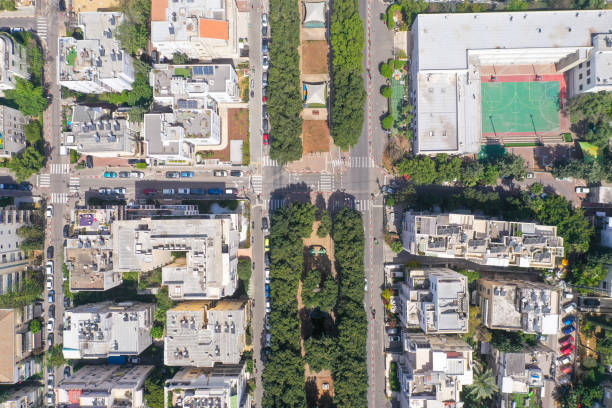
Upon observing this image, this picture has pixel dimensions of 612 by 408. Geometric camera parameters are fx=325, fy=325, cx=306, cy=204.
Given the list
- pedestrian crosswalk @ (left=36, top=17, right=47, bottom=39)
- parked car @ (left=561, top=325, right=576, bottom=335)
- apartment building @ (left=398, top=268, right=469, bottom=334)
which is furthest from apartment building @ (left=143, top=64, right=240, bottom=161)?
parked car @ (left=561, top=325, right=576, bottom=335)

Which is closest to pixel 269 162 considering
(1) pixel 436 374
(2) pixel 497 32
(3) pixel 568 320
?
(1) pixel 436 374

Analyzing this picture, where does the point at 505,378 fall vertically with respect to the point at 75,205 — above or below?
below

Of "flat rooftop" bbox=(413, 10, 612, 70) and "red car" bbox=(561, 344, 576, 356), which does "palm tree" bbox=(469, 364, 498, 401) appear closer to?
"red car" bbox=(561, 344, 576, 356)

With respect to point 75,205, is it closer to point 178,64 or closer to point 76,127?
point 76,127

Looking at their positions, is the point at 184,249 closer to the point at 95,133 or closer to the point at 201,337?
the point at 201,337

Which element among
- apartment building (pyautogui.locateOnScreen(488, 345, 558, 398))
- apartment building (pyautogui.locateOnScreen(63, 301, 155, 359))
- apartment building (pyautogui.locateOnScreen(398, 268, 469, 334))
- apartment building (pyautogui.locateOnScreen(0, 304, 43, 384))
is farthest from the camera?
apartment building (pyautogui.locateOnScreen(0, 304, 43, 384))

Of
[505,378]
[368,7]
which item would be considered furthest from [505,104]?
[505,378]
